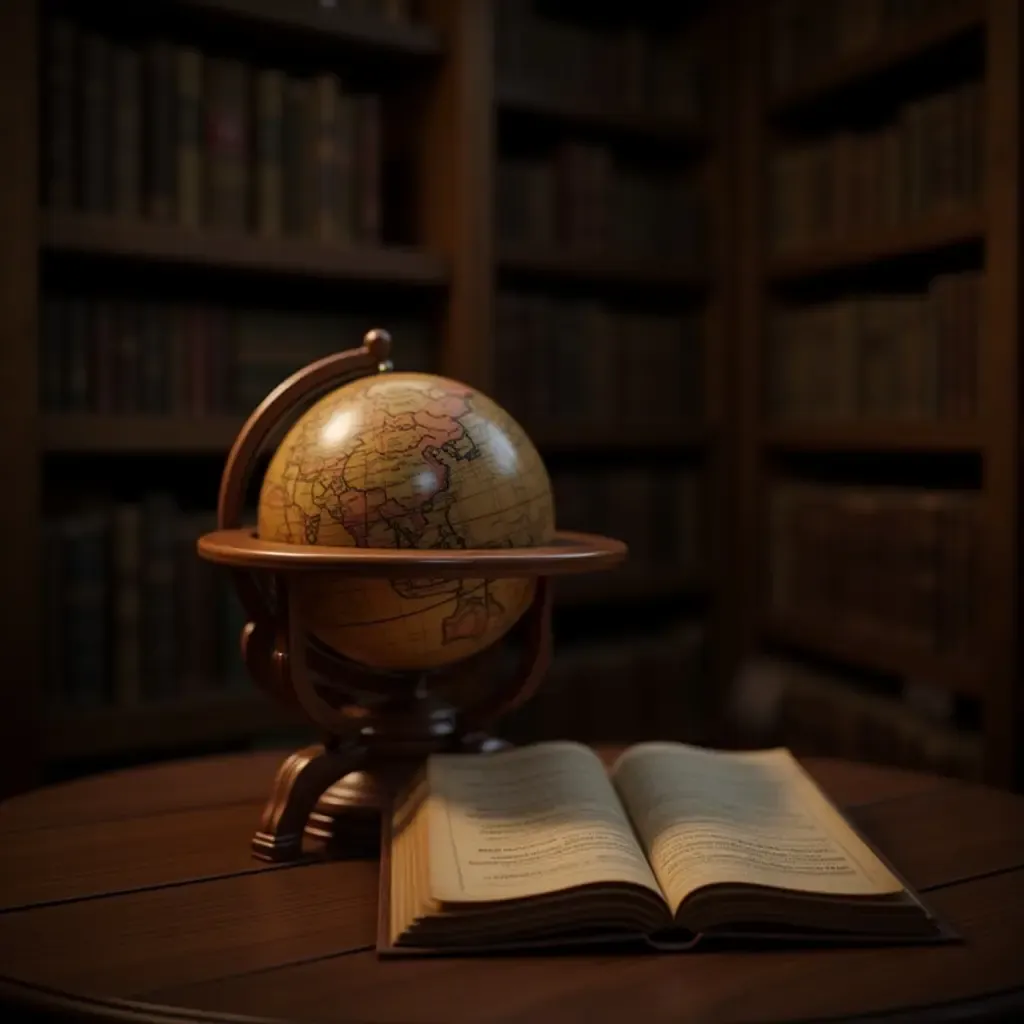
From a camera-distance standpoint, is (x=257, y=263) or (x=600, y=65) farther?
(x=600, y=65)

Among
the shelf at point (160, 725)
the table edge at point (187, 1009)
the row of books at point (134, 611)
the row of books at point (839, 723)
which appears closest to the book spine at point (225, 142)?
the row of books at point (134, 611)

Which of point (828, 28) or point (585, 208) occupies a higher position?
point (828, 28)

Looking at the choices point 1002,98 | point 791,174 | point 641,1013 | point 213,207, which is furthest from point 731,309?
point 641,1013

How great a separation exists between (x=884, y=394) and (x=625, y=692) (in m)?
0.87

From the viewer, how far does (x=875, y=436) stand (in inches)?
97.7

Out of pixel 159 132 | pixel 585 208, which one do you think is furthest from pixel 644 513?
pixel 159 132

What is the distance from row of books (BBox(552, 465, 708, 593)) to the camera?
2.77m

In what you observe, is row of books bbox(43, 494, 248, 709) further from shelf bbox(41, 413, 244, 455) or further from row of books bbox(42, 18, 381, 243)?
row of books bbox(42, 18, 381, 243)

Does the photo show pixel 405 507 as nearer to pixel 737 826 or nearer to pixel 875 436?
pixel 737 826

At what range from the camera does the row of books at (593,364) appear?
2.64 m

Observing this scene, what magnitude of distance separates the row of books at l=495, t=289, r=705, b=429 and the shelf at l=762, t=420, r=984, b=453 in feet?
0.80

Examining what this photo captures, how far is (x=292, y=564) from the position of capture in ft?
3.44

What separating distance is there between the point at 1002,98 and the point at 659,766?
4.86 ft

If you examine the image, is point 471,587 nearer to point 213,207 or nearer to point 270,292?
point 213,207
